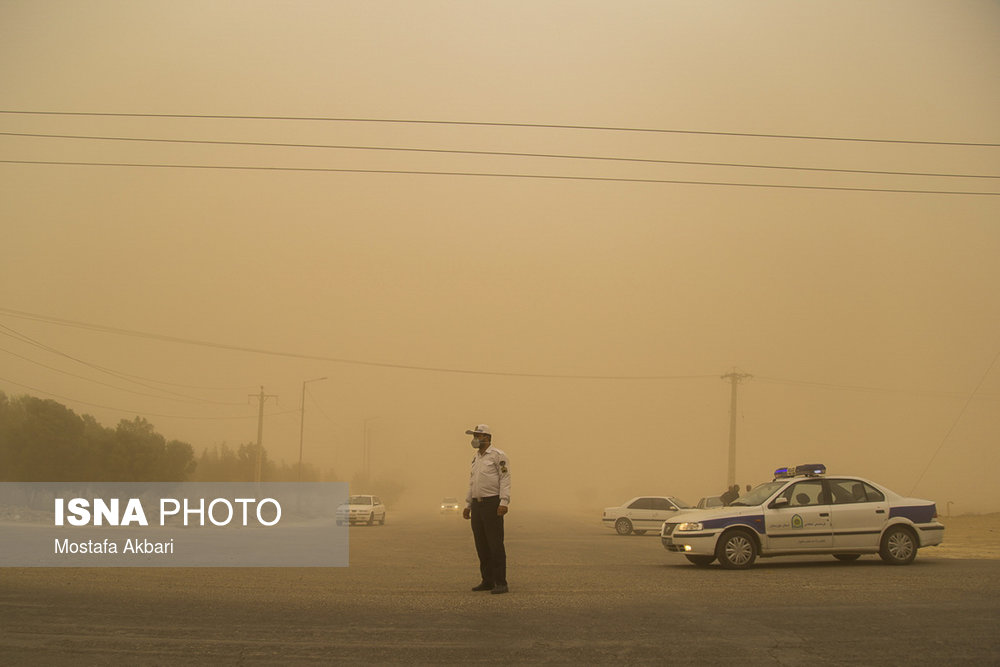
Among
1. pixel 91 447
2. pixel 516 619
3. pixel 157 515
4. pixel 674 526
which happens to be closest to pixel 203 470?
pixel 91 447

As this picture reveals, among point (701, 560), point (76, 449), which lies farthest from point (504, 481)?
point (76, 449)

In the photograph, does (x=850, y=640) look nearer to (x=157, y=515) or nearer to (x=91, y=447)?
(x=157, y=515)

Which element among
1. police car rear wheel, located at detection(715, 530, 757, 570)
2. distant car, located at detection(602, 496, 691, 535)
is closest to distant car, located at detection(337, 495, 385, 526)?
distant car, located at detection(602, 496, 691, 535)

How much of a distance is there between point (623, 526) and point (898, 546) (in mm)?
23575

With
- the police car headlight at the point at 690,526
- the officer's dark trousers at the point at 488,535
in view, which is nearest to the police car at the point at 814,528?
the police car headlight at the point at 690,526

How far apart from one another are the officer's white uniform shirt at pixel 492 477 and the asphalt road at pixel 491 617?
1.24 meters

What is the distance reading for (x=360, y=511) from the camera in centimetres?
4706

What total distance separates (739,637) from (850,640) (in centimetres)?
92

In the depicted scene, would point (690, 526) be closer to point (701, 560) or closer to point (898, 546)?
point (701, 560)

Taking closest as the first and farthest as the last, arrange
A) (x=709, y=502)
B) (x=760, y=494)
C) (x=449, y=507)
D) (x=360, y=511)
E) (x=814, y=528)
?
(x=814, y=528), (x=760, y=494), (x=709, y=502), (x=360, y=511), (x=449, y=507)

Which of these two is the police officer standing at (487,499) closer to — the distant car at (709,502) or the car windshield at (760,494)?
the car windshield at (760,494)

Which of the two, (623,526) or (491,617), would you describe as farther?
(623,526)

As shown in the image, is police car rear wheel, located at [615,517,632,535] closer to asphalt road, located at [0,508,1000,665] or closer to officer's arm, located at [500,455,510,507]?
asphalt road, located at [0,508,1000,665]
